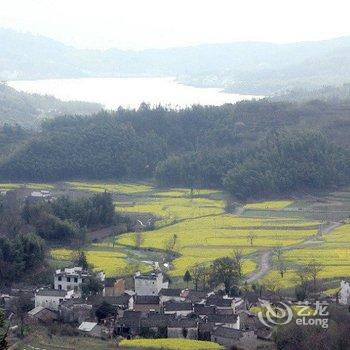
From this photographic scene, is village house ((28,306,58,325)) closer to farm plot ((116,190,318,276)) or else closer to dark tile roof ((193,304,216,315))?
dark tile roof ((193,304,216,315))

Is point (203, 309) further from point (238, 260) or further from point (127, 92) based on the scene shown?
point (127, 92)

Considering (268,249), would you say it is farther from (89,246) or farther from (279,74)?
(279,74)

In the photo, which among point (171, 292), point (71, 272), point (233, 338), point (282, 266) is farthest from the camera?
point (282, 266)

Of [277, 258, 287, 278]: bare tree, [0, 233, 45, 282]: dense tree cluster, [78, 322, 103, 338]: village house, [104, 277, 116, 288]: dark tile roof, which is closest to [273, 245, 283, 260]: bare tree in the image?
[277, 258, 287, 278]: bare tree

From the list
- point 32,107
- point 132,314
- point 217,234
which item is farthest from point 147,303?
point 32,107

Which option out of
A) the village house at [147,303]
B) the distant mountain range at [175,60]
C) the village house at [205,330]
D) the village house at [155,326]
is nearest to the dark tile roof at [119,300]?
the village house at [147,303]

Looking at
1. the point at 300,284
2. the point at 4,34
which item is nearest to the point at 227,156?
the point at 300,284

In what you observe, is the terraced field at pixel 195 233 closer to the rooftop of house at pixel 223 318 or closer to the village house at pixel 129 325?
the village house at pixel 129 325
